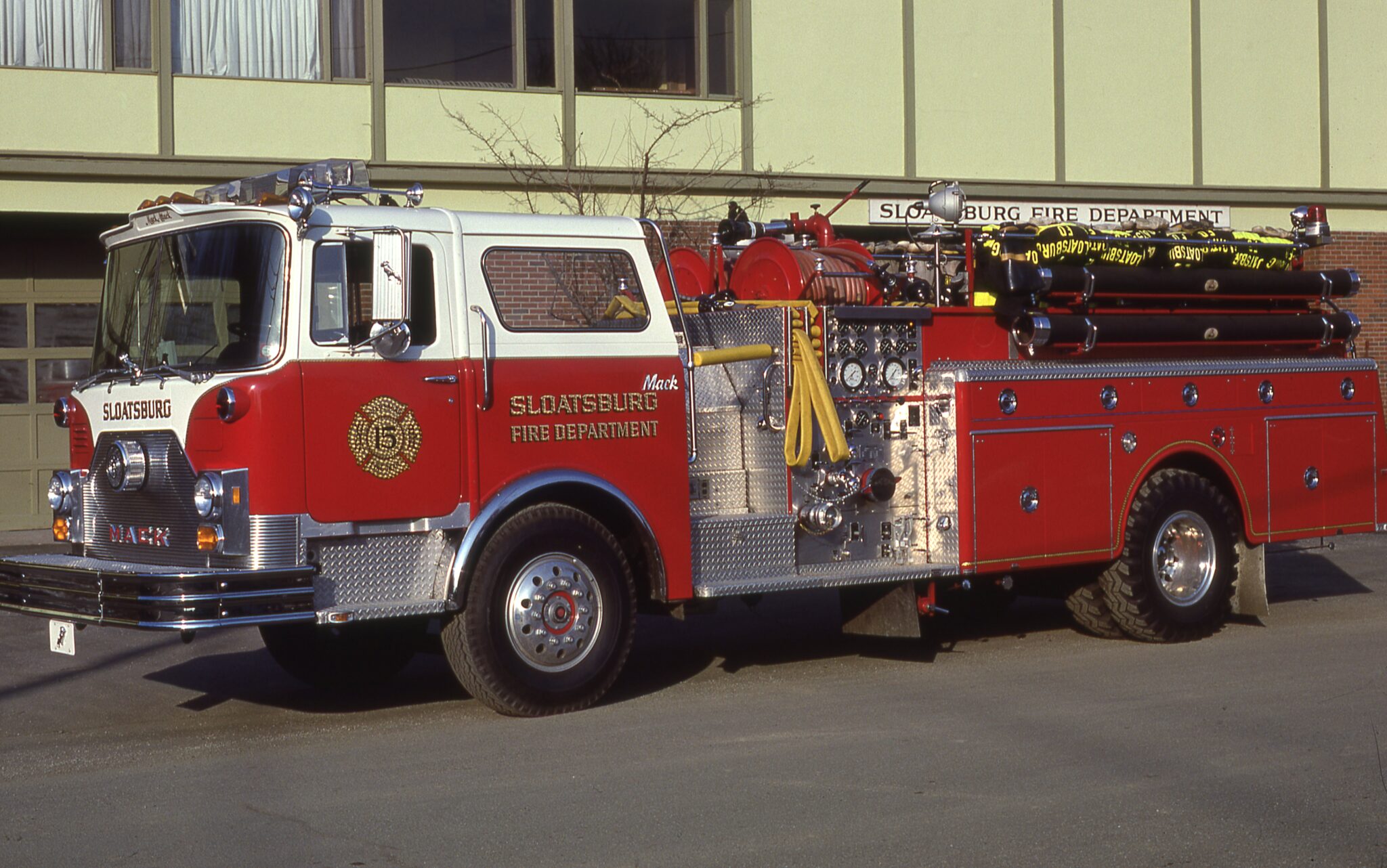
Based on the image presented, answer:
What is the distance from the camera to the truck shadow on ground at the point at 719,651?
9055mm

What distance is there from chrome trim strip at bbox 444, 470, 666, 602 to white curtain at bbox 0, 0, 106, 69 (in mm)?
11926

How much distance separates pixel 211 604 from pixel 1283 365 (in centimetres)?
736

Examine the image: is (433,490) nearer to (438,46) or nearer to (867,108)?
(438,46)

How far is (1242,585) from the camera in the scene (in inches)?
433

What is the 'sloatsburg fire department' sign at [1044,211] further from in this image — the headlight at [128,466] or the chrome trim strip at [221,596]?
the chrome trim strip at [221,596]

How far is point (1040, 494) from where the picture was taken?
9.80 meters

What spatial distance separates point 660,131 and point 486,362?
479 inches

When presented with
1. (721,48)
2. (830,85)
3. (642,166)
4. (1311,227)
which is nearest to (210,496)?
(1311,227)

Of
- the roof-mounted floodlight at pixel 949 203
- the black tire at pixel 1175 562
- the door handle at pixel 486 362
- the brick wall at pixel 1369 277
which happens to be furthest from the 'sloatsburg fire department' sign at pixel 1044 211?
the door handle at pixel 486 362

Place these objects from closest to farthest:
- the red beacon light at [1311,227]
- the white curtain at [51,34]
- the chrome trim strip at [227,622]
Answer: the chrome trim strip at [227,622]
the red beacon light at [1311,227]
the white curtain at [51,34]

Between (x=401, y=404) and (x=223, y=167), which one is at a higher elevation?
(x=223, y=167)

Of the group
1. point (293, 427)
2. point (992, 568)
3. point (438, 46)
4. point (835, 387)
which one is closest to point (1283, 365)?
point (992, 568)

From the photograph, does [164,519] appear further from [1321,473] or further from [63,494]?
[1321,473]

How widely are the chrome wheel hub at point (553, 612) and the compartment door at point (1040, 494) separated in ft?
8.31
